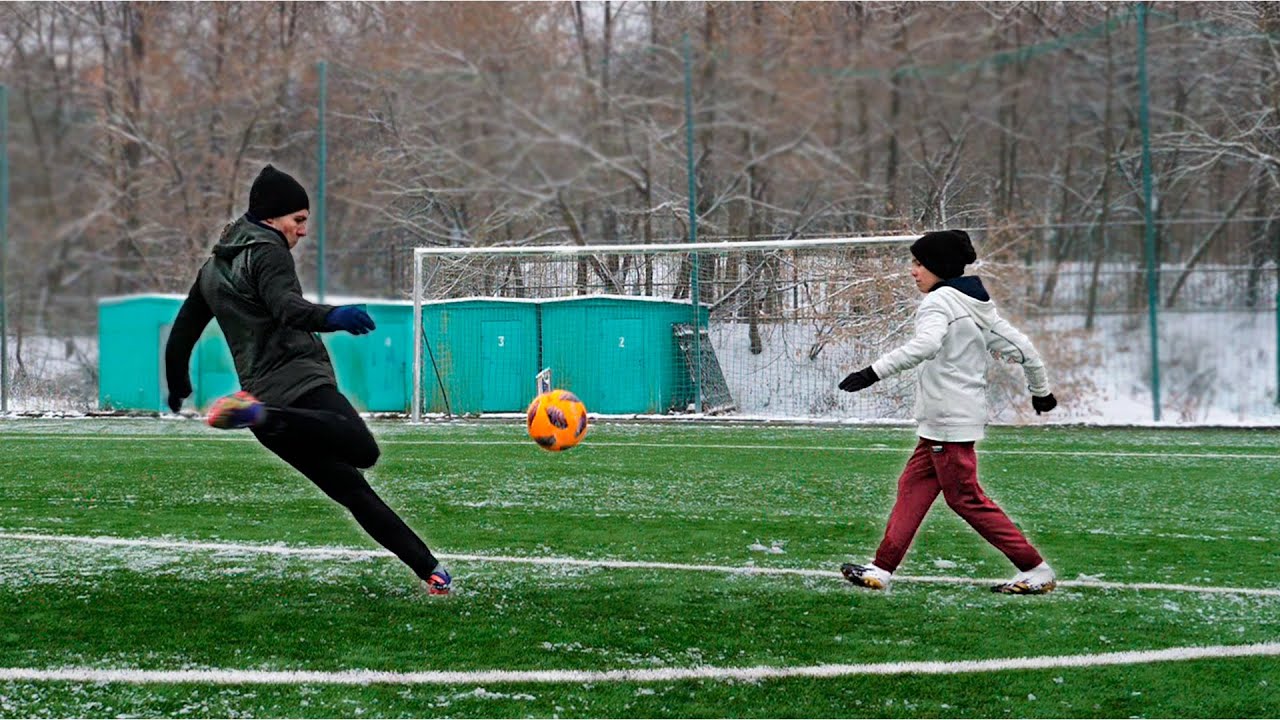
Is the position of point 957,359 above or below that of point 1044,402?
above

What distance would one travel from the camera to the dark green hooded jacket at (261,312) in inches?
208

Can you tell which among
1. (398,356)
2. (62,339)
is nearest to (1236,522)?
(398,356)

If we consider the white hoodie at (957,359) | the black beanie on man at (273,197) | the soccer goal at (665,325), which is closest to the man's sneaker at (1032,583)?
the white hoodie at (957,359)

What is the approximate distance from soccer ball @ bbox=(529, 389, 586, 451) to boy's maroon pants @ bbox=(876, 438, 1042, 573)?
170 cm

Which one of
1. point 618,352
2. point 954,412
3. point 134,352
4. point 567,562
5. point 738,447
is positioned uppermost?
point 954,412

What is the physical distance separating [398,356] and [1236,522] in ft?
44.3

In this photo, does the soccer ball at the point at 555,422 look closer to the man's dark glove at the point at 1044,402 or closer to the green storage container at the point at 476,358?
the man's dark glove at the point at 1044,402

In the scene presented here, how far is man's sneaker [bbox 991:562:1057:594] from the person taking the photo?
5820mm

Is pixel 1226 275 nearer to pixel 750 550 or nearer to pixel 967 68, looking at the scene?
pixel 967 68

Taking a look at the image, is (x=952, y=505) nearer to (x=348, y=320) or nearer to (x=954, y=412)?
(x=954, y=412)

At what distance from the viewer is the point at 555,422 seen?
6898 mm

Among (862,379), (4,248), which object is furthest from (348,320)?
(4,248)

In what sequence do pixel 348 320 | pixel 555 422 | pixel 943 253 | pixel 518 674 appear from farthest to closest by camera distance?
1. pixel 555 422
2. pixel 943 253
3. pixel 348 320
4. pixel 518 674

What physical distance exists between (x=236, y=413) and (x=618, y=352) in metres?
12.2
